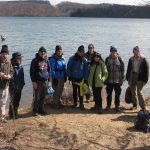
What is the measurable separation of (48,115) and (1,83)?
1.63 metres

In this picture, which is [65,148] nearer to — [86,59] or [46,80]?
[46,80]

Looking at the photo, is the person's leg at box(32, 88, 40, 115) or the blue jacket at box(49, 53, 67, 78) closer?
the person's leg at box(32, 88, 40, 115)

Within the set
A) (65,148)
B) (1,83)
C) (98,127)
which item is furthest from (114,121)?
(1,83)

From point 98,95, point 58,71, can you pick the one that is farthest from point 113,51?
point 58,71

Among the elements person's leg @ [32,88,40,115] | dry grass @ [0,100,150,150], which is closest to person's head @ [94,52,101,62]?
dry grass @ [0,100,150,150]

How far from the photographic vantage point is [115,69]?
33.3 ft

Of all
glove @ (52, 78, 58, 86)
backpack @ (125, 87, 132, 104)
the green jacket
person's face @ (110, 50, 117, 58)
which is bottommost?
backpack @ (125, 87, 132, 104)

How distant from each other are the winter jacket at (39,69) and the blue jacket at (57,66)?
0.47 metres

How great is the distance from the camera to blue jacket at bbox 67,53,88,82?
1014cm

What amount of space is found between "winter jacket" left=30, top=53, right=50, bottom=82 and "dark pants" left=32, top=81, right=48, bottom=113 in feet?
0.55

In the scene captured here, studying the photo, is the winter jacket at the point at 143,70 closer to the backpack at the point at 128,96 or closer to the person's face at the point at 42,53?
the backpack at the point at 128,96

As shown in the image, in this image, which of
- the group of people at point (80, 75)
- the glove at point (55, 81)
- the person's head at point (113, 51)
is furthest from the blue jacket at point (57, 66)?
the person's head at point (113, 51)

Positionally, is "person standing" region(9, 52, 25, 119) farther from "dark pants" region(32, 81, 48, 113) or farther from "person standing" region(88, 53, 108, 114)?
"person standing" region(88, 53, 108, 114)

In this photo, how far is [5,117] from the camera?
31.7ft
